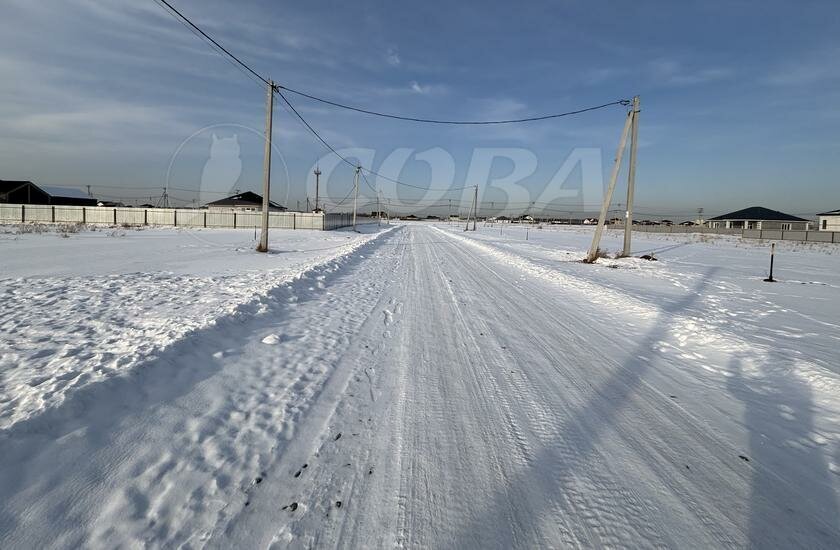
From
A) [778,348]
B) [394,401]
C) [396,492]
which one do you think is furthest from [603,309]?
[396,492]

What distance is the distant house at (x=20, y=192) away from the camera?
53178 millimetres

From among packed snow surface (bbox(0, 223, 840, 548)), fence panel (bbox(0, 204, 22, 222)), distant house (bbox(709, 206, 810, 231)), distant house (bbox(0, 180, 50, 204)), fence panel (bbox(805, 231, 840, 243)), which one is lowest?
packed snow surface (bbox(0, 223, 840, 548))

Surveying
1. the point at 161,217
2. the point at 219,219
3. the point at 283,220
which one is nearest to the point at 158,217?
the point at 161,217

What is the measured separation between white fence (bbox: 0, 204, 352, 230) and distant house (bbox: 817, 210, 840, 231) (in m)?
78.0

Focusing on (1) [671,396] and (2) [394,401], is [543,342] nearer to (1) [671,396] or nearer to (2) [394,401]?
(1) [671,396]

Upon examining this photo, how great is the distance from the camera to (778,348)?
550cm

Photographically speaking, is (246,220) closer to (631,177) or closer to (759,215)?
(631,177)

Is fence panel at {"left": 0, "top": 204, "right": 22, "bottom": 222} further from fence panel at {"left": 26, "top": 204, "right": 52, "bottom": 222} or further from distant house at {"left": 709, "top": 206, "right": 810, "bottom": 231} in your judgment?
distant house at {"left": 709, "top": 206, "right": 810, "bottom": 231}

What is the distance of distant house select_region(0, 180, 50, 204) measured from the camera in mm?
53178

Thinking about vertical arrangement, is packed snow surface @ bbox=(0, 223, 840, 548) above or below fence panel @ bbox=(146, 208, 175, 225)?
below

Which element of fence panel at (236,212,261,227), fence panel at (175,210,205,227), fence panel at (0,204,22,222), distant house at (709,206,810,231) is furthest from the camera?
distant house at (709,206,810,231)

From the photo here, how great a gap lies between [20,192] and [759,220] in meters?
132

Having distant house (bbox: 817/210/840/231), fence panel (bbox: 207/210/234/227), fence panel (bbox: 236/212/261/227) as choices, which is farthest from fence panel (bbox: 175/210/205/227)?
distant house (bbox: 817/210/840/231)

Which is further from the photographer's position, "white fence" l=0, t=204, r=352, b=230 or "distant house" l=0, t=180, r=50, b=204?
"distant house" l=0, t=180, r=50, b=204
